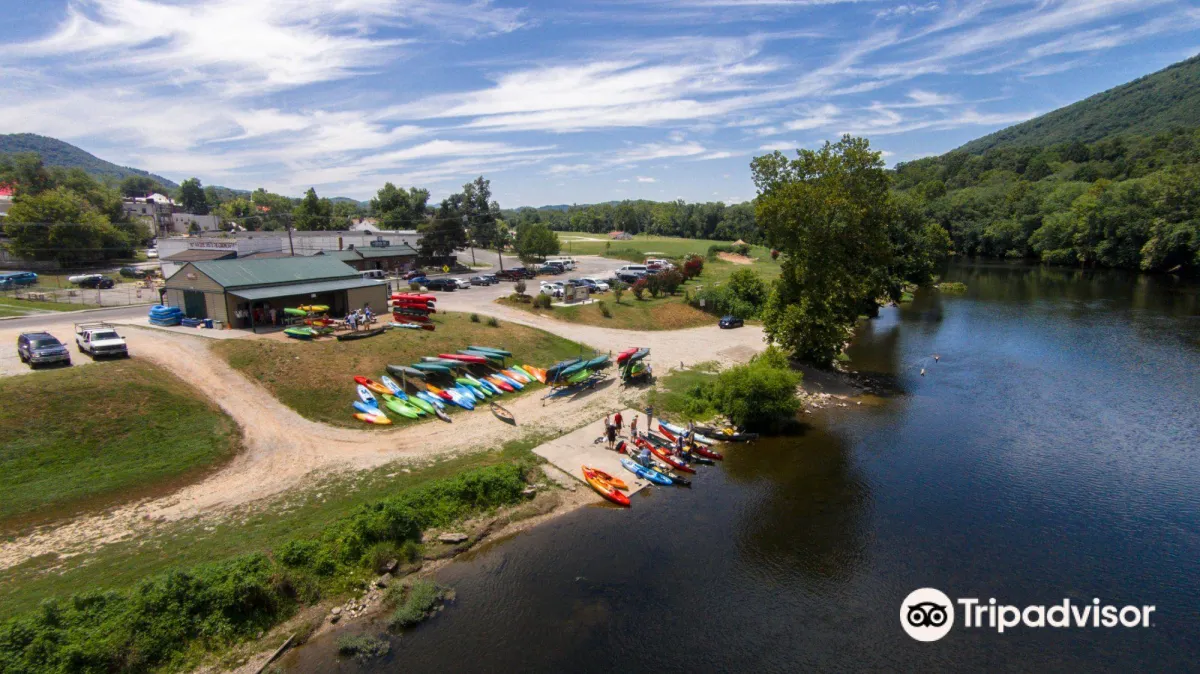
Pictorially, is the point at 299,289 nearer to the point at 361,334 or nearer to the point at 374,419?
the point at 361,334

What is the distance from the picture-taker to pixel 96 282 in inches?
2559

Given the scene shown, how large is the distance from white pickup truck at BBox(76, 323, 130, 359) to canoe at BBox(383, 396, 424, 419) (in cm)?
1547

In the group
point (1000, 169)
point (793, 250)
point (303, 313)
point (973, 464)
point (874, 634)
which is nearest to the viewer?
point (874, 634)

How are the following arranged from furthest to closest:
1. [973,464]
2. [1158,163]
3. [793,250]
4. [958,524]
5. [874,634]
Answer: [1158,163]
[793,250]
[973,464]
[958,524]
[874,634]

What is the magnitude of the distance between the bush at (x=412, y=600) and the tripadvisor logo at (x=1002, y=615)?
16.1 meters

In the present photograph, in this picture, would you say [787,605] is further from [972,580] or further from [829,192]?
[829,192]

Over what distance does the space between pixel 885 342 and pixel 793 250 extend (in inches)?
758

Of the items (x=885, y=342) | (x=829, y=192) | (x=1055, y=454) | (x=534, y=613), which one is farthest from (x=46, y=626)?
(x=885, y=342)

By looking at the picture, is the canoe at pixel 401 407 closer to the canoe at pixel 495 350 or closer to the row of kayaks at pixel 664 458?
the canoe at pixel 495 350

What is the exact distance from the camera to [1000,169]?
175 metres

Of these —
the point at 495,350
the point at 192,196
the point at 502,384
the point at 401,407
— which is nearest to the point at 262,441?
the point at 401,407

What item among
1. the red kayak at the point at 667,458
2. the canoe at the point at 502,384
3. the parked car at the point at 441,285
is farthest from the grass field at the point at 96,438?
the parked car at the point at 441,285

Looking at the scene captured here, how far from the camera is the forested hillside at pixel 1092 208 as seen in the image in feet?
290

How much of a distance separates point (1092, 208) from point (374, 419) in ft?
417
